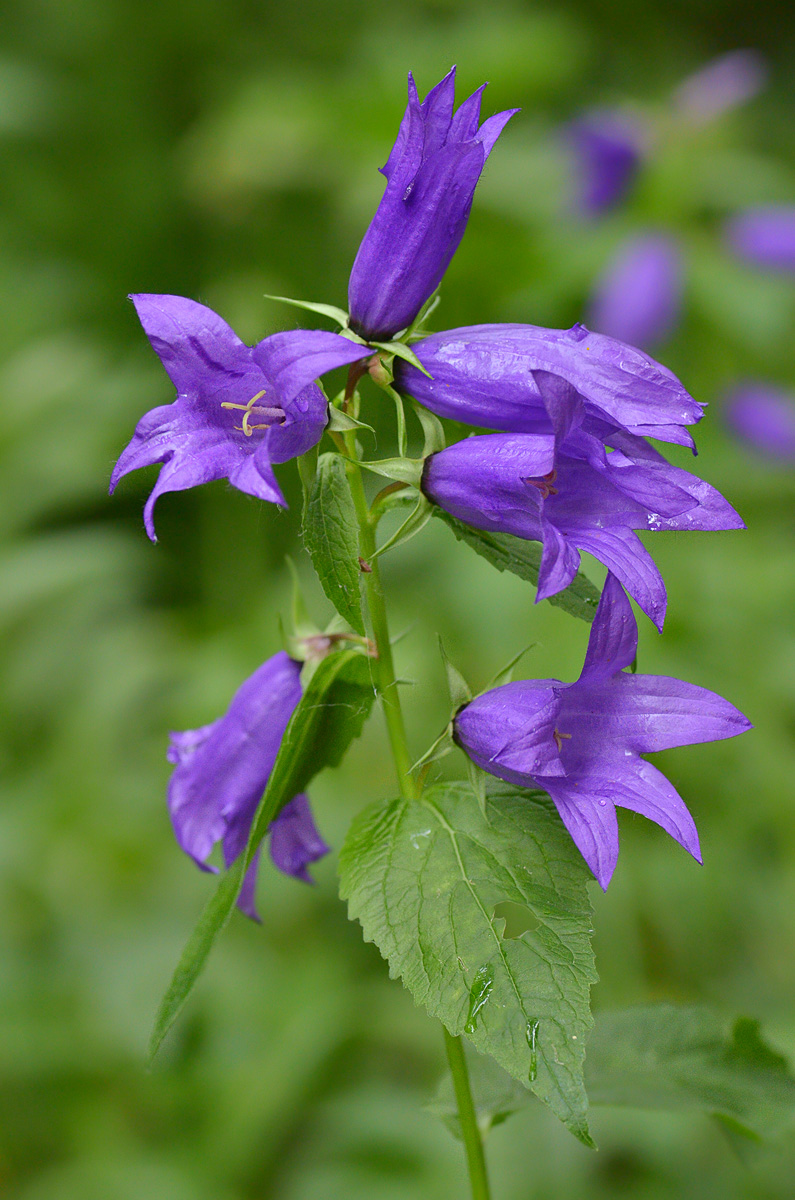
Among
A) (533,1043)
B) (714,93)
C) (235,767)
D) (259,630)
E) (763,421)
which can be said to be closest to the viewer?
(533,1043)

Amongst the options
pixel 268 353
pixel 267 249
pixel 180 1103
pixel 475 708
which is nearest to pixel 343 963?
pixel 180 1103

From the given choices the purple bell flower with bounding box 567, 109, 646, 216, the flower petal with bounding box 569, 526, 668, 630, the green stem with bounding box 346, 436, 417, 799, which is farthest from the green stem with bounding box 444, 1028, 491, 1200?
the purple bell flower with bounding box 567, 109, 646, 216

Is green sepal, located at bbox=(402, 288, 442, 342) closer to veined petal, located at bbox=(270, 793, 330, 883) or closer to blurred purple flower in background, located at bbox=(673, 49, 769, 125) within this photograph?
veined petal, located at bbox=(270, 793, 330, 883)

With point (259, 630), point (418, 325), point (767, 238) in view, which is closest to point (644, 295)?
point (767, 238)

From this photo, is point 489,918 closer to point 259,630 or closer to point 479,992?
point 479,992

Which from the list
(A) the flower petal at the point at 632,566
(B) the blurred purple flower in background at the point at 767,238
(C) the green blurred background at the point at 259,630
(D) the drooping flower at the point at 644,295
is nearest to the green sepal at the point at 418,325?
(A) the flower petal at the point at 632,566

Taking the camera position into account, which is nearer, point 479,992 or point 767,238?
point 479,992

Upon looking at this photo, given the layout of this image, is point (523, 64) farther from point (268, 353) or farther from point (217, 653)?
point (268, 353)
